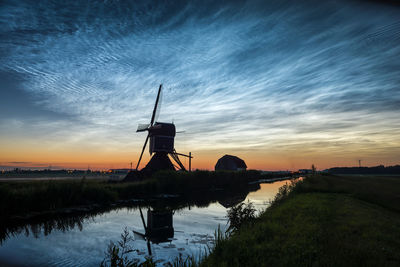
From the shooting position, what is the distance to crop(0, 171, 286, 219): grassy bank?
14.1 metres

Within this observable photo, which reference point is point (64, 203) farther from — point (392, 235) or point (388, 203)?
point (388, 203)

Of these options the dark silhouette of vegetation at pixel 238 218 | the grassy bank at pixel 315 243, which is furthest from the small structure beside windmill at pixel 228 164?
the grassy bank at pixel 315 243

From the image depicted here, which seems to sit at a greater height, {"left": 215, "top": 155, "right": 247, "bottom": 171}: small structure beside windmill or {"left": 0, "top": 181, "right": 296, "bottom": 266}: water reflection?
{"left": 215, "top": 155, "right": 247, "bottom": 171}: small structure beside windmill

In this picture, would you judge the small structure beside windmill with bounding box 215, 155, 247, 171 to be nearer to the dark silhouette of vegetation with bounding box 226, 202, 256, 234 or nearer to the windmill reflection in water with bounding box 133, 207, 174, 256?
the windmill reflection in water with bounding box 133, 207, 174, 256

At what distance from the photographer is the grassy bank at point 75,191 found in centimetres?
1412

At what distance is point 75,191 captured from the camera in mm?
18234

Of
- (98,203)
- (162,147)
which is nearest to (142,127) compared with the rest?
(162,147)

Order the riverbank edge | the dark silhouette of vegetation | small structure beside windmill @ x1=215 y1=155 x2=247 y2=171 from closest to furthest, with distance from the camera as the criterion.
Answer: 1. the dark silhouette of vegetation
2. the riverbank edge
3. small structure beside windmill @ x1=215 y1=155 x2=247 y2=171

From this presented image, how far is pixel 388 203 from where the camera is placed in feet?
47.0

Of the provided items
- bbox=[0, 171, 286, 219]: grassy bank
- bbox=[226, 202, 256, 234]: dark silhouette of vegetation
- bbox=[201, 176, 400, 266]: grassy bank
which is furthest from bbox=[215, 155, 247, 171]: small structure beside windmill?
Result: bbox=[201, 176, 400, 266]: grassy bank

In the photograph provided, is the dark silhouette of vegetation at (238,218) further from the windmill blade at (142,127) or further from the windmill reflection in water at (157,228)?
the windmill blade at (142,127)

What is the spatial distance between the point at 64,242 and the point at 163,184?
18.8 m

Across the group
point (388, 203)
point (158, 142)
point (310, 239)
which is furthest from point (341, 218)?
point (158, 142)

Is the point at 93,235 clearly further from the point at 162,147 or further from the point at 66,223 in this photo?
the point at 162,147
